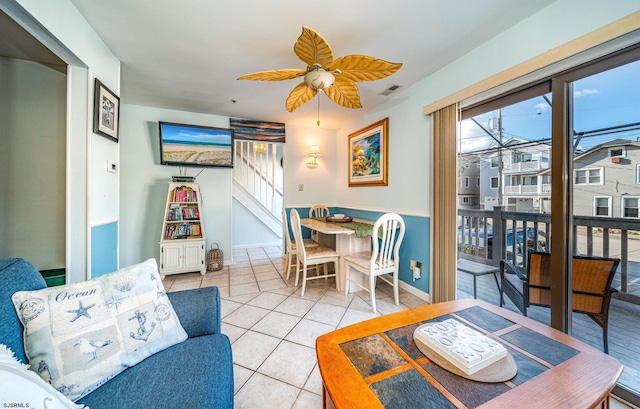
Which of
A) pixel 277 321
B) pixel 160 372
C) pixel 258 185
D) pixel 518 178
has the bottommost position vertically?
pixel 277 321

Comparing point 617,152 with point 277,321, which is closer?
point 617,152

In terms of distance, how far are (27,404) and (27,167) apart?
2.32 metres

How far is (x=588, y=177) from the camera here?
148 centimetres

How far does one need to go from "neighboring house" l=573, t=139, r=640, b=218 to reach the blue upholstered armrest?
2.39 m

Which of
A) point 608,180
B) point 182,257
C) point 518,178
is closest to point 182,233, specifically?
point 182,257

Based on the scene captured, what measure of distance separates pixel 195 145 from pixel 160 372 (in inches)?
130

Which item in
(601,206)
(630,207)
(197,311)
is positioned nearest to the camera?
(197,311)

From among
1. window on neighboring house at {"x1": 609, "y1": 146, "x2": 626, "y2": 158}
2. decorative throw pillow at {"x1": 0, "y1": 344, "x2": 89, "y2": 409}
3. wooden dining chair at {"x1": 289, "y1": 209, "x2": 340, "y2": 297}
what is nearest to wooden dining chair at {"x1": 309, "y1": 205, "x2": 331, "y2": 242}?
wooden dining chair at {"x1": 289, "y1": 209, "x2": 340, "y2": 297}

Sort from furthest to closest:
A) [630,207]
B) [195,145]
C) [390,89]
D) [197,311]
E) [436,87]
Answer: [195,145] → [390,89] → [436,87] → [630,207] → [197,311]

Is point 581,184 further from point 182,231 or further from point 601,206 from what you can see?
point 182,231

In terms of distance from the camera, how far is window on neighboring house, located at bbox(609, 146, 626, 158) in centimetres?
136

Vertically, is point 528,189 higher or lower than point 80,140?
lower

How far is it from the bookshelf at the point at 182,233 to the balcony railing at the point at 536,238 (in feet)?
11.2

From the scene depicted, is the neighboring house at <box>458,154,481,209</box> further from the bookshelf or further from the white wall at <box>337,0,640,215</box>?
the bookshelf
